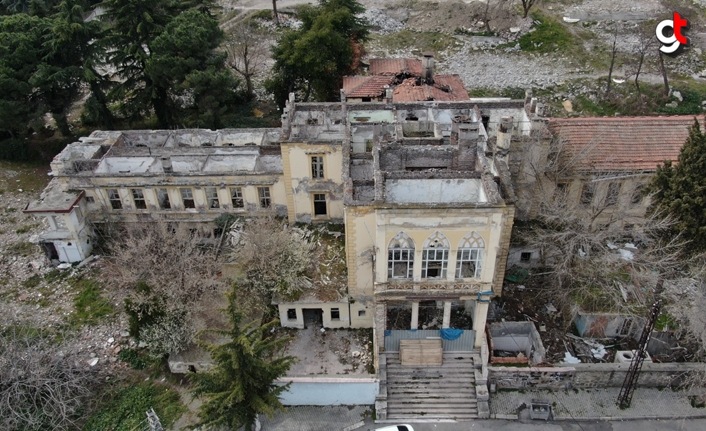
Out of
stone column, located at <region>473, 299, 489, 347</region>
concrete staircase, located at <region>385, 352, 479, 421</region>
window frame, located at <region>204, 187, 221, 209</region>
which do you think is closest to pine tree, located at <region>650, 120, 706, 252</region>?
stone column, located at <region>473, 299, 489, 347</region>

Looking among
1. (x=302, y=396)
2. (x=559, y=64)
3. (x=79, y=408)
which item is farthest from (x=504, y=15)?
(x=79, y=408)

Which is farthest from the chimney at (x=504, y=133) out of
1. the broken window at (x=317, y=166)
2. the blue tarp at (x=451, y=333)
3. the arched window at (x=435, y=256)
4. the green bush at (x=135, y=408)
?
the green bush at (x=135, y=408)

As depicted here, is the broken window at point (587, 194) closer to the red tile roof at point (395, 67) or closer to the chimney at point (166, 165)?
the red tile roof at point (395, 67)

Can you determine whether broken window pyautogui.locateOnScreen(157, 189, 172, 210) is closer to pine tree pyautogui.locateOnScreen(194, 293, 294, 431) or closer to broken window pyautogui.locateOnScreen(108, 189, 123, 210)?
broken window pyautogui.locateOnScreen(108, 189, 123, 210)

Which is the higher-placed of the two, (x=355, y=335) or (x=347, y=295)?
(x=347, y=295)

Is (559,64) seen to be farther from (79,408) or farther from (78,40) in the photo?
(79,408)

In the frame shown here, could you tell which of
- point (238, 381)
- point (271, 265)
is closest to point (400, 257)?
point (271, 265)
